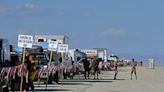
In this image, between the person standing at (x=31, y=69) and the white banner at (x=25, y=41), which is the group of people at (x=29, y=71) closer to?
the person standing at (x=31, y=69)

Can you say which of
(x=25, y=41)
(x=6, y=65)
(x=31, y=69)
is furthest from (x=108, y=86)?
(x=6, y=65)

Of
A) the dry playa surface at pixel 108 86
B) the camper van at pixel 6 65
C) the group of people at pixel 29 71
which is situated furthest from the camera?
the dry playa surface at pixel 108 86

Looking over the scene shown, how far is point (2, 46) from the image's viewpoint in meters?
24.9

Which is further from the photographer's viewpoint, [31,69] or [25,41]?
[25,41]

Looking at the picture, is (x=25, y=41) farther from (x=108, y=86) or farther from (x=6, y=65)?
(x=108, y=86)

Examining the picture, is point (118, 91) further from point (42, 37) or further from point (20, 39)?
point (42, 37)

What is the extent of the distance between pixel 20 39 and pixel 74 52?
3381cm

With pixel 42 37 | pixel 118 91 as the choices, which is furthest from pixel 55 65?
pixel 42 37

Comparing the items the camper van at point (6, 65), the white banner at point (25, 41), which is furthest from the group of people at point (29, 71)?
the white banner at point (25, 41)

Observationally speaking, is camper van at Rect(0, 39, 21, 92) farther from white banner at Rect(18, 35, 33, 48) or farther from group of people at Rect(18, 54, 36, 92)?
white banner at Rect(18, 35, 33, 48)

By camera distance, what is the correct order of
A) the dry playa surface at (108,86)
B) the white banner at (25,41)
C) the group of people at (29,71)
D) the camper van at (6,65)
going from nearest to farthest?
the camper van at (6,65), the group of people at (29,71), the white banner at (25,41), the dry playa surface at (108,86)

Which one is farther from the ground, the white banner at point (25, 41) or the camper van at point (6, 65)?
the white banner at point (25, 41)

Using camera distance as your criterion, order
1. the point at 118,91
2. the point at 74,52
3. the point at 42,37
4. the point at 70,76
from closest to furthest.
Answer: the point at 118,91
the point at 70,76
the point at 42,37
the point at 74,52

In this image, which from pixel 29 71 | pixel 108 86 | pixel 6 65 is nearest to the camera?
pixel 29 71
